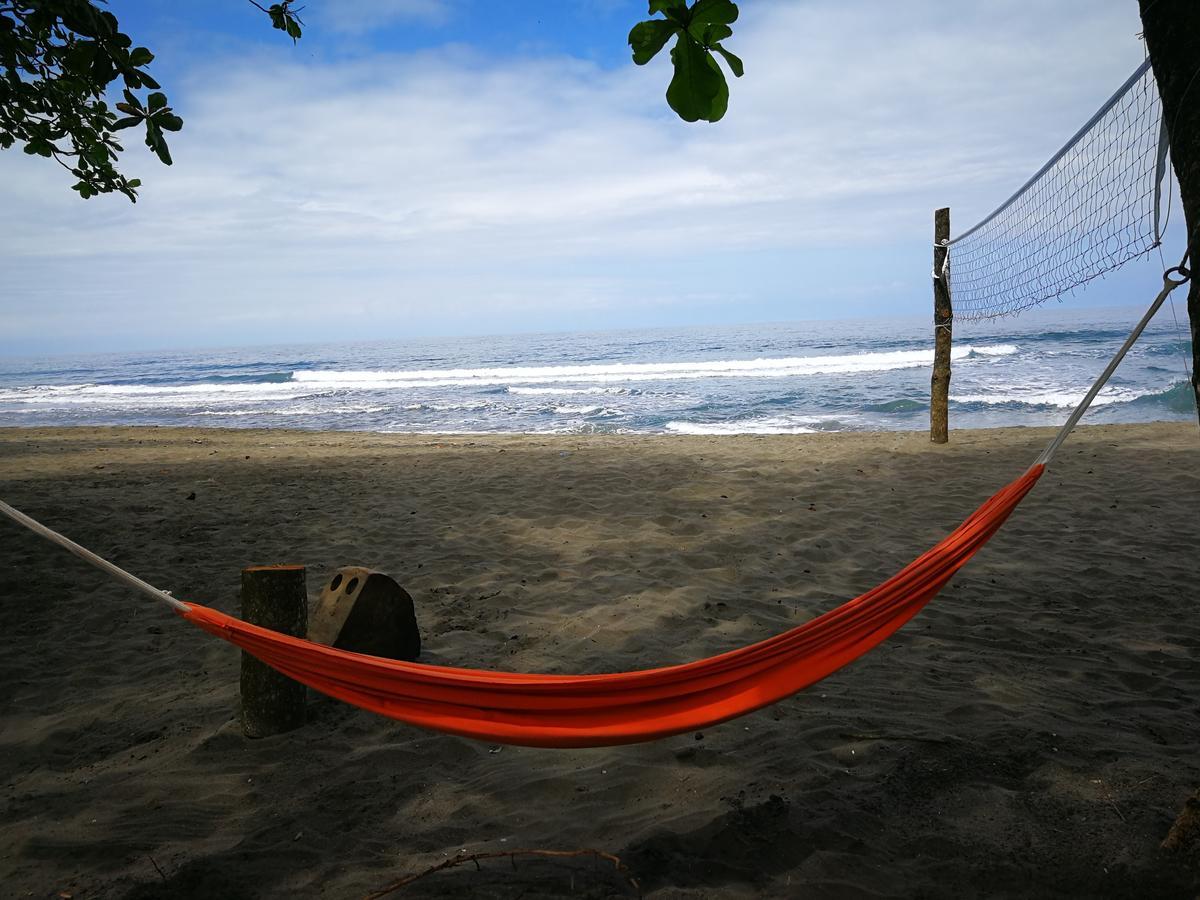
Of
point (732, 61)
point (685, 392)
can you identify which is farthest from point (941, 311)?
point (685, 392)

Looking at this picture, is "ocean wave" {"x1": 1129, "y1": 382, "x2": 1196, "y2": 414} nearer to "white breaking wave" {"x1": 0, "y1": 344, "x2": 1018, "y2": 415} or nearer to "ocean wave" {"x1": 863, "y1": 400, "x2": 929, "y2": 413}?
"ocean wave" {"x1": 863, "y1": 400, "x2": 929, "y2": 413}

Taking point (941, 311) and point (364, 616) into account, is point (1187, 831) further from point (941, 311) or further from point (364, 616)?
point (941, 311)

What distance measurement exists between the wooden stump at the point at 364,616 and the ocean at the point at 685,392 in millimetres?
6518

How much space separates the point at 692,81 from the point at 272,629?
201 cm

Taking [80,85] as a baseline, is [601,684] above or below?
below

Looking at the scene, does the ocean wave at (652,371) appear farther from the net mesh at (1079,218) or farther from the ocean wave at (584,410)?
the net mesh at (1079,218)

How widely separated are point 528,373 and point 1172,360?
17.7 metres

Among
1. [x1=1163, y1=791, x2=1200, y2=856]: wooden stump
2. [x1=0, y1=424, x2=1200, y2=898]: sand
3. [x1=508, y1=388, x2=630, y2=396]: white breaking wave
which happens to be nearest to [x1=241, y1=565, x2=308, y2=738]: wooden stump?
[x1=0, y1=424, x2=1200, y2=898]: sand

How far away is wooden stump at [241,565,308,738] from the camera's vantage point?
7.57 ft

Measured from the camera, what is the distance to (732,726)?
7.60ft

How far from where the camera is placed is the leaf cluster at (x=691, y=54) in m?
1.25

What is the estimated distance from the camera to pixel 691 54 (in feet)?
4.20

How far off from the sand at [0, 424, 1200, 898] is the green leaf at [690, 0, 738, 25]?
1.71 metres

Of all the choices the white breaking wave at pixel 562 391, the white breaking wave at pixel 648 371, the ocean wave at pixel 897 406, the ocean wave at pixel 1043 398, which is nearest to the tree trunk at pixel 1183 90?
the ocean wave at pixel 897 406
